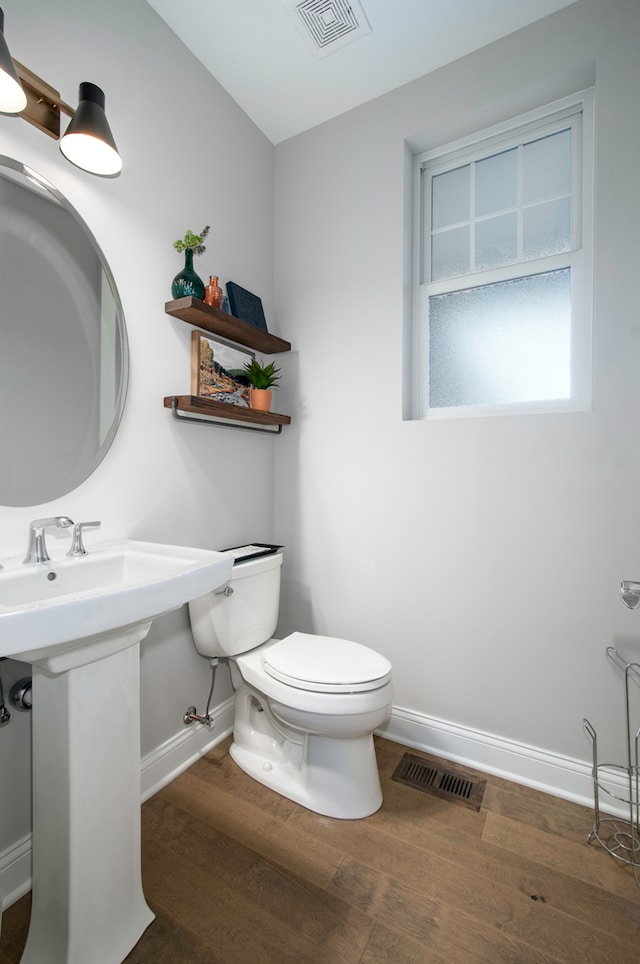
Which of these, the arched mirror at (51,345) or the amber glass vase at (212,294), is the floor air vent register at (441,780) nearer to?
the arched mirror at (51,345)

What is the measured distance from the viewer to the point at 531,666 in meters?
1.55

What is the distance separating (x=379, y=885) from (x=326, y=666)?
56 centimetres

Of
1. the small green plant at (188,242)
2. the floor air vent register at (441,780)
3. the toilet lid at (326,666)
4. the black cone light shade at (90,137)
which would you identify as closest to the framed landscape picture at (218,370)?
the small green plant at (188,242)

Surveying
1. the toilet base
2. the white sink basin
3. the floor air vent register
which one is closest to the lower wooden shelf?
the white sink basin

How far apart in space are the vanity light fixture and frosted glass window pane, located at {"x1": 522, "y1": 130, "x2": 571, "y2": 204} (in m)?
1.49

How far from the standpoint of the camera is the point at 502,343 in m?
1.72

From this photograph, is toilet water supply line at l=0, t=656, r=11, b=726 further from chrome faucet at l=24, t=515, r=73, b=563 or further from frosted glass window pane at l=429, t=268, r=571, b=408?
frosted glass window pane at l=429, t=268, r=571, b=408

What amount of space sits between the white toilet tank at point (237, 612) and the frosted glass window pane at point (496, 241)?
1.49 metres

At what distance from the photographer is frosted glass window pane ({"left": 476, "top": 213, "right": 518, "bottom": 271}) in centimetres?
171

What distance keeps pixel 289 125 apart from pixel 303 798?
2784 millimetres

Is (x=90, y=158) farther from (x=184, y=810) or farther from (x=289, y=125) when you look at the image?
(x=184, y=810)

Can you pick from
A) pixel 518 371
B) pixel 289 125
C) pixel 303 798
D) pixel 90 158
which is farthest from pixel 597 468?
pixel 289 125

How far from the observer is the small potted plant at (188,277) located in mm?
1520

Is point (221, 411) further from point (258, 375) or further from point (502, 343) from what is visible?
point (502, 343)
